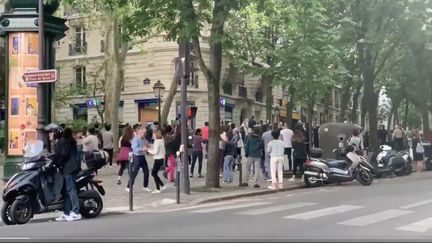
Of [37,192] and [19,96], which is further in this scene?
[19,96]

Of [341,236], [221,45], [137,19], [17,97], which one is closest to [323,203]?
[341,236]

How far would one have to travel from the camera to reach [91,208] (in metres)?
12.0

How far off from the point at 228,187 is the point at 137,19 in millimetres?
5316

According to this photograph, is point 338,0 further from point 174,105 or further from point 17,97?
point 174,105

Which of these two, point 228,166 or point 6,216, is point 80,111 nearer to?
point 228,166

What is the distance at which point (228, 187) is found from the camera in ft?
56.8

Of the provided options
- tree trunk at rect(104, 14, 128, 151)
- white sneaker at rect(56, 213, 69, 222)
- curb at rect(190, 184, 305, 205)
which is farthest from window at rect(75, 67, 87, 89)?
white sneaker at rect(56, 213, 69, 222)

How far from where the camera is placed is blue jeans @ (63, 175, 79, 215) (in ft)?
37.3

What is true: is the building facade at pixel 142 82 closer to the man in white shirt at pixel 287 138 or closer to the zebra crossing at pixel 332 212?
the man in white shirt at pixel 287 138

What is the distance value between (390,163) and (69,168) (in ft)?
45.2

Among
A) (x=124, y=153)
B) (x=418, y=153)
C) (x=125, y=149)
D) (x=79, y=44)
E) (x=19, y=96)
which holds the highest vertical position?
(x=79, y=44)

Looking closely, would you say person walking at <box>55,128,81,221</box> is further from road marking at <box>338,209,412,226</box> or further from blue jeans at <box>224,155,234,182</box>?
blue jeans at <box>224,155,234,182</box>

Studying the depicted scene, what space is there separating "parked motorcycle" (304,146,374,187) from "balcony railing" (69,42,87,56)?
112 feet

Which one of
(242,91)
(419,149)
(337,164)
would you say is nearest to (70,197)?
(337,164)
